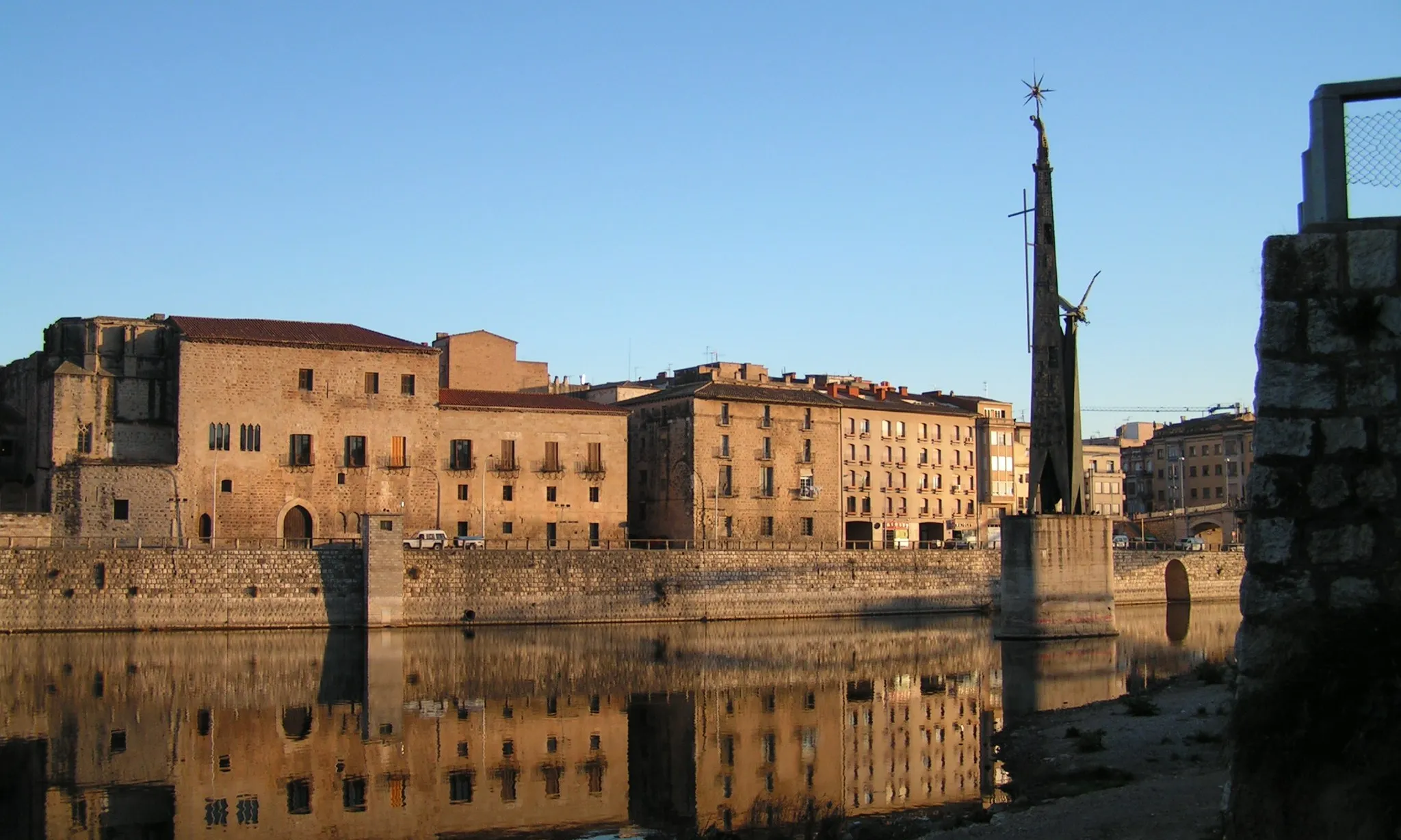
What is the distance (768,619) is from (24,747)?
3913 cm

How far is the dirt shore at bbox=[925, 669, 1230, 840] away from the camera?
1602cm

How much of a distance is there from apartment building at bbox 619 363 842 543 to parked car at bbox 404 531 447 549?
1449 cm

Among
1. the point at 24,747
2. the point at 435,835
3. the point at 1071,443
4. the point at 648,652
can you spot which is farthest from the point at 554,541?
the point at 435,835

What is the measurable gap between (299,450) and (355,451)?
7.97 ft

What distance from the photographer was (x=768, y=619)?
6275 cm

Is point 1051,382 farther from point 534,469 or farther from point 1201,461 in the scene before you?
point 1201,461

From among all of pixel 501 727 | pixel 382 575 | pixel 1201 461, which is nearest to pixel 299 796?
pixel 501 727

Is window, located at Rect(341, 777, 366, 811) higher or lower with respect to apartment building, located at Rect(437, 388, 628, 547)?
lower

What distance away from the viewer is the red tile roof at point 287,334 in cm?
5994

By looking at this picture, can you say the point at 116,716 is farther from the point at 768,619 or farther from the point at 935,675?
the point at 768,619

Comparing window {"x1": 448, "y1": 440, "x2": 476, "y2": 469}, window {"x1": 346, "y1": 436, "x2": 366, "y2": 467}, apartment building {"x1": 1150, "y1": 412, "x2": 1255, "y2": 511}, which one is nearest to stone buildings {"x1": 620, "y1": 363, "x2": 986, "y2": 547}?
window {"x1": 448, "y1": 440, "x2": 476, "y2": 469}

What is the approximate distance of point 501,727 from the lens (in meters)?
30.7

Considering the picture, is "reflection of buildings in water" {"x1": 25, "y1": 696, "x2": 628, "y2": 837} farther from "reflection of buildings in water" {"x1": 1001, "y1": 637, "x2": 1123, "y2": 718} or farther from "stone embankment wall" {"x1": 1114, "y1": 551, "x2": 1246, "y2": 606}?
"stone embankment wall" {"x1": 1114, "y1": 551, "x2": 1246, "y2": 606}

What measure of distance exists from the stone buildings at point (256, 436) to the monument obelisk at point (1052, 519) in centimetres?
2695
